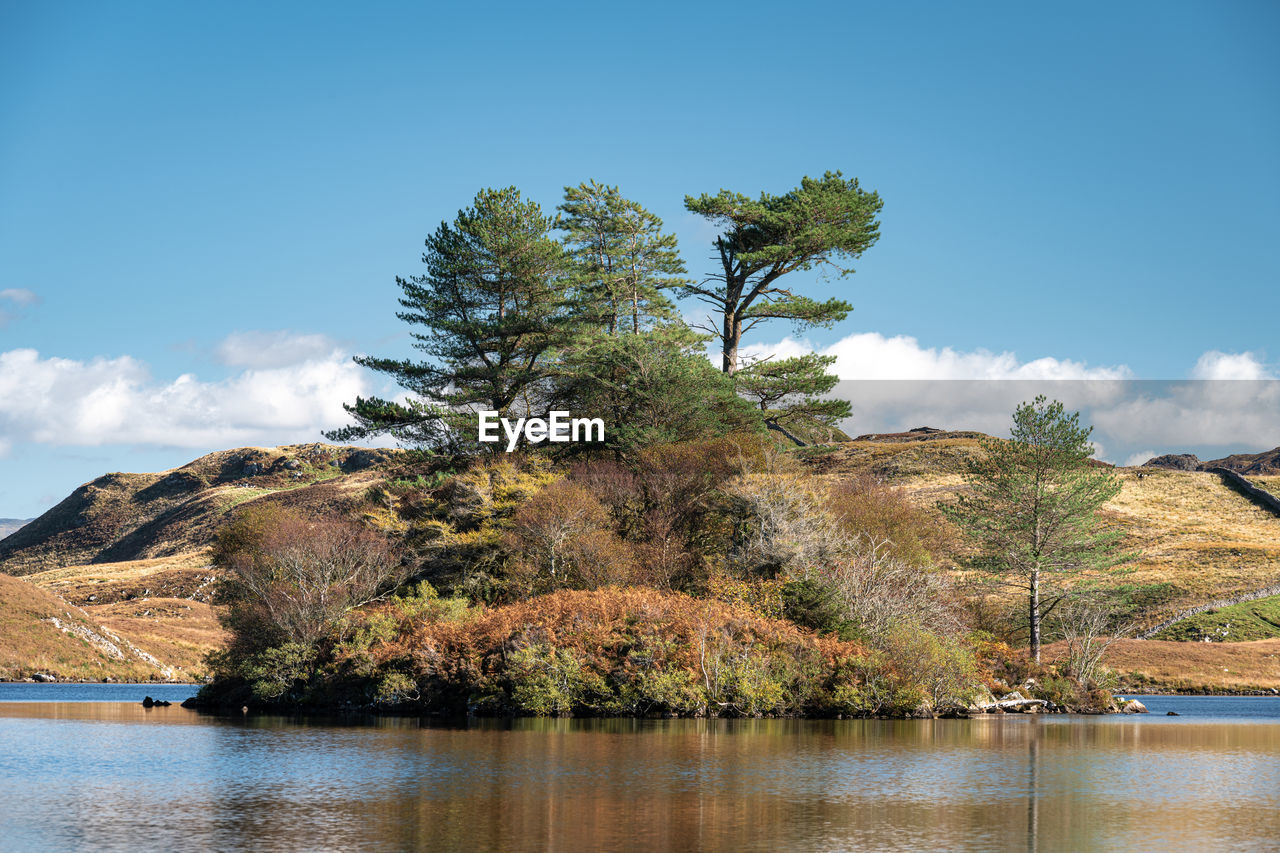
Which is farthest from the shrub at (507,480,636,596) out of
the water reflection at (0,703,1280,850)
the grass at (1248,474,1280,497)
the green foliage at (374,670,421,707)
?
the grass at (1248,474,1280,497)

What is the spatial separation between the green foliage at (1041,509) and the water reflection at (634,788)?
17321mm

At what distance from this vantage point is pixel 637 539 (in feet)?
178

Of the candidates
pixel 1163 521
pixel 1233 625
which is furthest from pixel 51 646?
pixel 1163 521

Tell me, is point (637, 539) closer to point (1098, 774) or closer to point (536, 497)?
point (536, 497)

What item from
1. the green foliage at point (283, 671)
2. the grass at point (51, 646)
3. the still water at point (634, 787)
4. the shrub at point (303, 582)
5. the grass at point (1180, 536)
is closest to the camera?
the still water at point (634, 787)

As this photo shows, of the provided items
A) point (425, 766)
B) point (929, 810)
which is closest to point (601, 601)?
point (425, 766)

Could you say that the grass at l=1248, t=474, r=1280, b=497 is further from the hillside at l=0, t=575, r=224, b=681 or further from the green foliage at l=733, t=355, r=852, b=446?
the hillside at l=0, t=575, r=224, b=681

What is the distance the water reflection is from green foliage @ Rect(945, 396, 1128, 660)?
17321 mm

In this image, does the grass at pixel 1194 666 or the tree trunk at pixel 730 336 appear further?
the tree trunk at pixel 730 336

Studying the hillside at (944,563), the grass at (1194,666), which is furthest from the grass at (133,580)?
the grass at (1194,666)

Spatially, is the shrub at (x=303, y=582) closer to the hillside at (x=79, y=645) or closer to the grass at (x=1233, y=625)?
the hillside at (x=79, y=645)

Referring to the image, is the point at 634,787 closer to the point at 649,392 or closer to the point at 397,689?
the point at 397,689

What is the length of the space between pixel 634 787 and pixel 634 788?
14 centimetres

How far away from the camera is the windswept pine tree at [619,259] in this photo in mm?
71812
